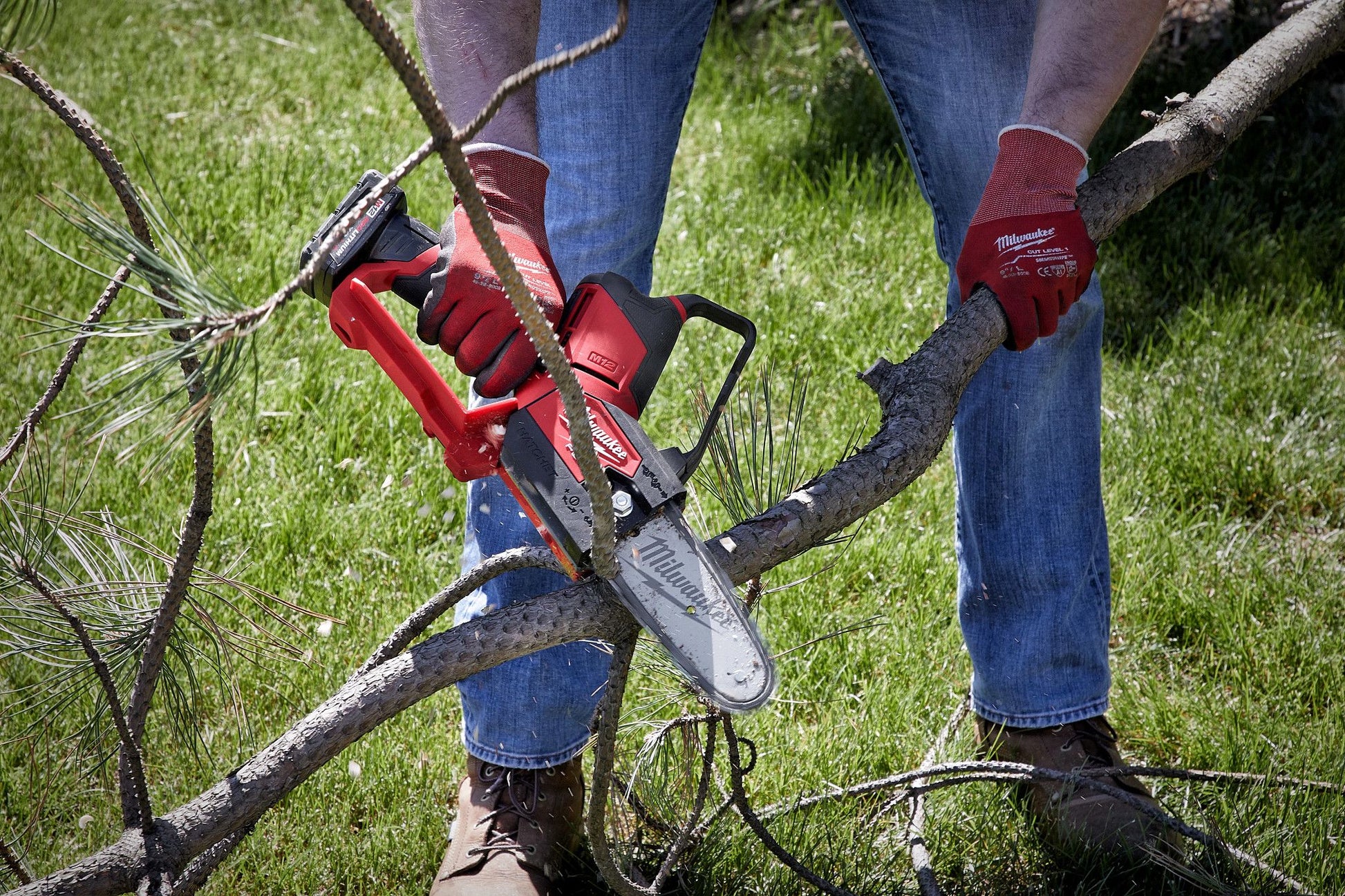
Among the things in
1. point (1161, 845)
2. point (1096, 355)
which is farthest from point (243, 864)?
point (1096, 355)

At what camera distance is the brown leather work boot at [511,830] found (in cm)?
161

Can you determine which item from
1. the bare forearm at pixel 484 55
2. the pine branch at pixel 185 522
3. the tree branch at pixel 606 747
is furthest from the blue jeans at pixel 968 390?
the pine branch at pixel 185 522

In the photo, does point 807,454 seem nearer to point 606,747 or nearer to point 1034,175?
point 1034,175

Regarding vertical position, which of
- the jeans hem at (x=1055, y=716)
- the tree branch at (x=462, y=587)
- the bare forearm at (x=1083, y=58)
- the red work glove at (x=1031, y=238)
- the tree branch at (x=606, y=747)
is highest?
the bare forearm at (x=1083, y=58)

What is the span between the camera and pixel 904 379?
4.23 feet

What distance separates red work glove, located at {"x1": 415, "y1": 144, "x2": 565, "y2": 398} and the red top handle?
0.15 ft

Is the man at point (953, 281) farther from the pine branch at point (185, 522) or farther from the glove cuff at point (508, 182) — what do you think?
the pine branch at point (185, 522)

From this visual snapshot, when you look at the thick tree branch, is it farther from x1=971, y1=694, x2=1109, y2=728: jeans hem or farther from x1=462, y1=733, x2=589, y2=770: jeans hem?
x1=971, y1=694, x2=1109, y2=728: jeans hem

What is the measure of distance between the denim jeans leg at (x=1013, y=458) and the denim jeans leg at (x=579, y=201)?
1.31 feet

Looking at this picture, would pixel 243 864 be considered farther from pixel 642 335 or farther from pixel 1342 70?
pixel 1342 70

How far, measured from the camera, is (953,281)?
5.72 feet

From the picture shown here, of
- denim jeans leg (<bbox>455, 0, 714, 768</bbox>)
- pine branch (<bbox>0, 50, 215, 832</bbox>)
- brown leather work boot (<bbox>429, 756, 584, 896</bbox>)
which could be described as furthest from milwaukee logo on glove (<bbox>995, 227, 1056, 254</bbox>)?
brown leather work boot (<bbox>429, 756, 584, 896</bbox>)

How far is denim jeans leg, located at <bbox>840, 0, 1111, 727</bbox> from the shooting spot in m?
1.70

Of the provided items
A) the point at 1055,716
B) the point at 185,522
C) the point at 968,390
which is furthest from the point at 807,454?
the point at 185,522
